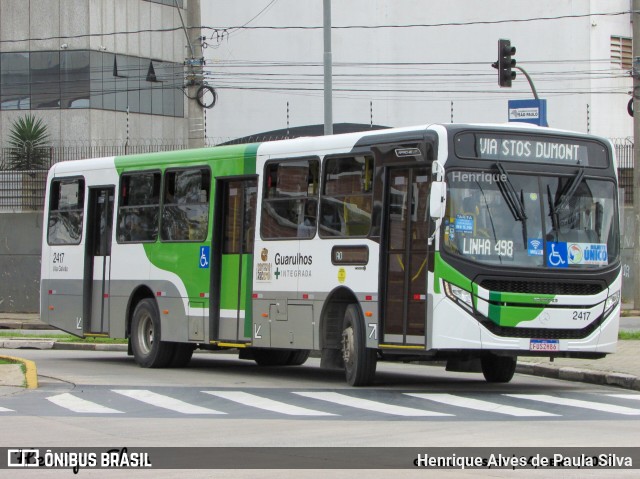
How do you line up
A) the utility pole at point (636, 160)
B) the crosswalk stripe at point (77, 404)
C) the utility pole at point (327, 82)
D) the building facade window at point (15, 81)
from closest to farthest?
the crosswalk stripe at point (77, 404) → the utility pole at point (327, 82) → the utility pole at point (636, 160) → the building facade window at point (15, 81)

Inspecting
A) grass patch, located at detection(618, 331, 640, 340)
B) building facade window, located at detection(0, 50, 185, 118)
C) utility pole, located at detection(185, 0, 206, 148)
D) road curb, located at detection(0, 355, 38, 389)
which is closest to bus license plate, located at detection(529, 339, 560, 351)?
road curb, located at detection(0, 355, 38, 389)

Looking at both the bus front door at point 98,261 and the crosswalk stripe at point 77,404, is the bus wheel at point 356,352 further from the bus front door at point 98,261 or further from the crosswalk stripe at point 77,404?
the bus front door at point 98,261

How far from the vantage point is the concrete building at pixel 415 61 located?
152 feet

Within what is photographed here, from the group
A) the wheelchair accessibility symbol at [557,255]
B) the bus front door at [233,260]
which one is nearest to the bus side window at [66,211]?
the bus front door at [233,260]

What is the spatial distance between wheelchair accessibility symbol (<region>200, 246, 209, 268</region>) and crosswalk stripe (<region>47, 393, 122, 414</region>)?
13.0ft

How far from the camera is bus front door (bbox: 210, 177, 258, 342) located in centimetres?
1880

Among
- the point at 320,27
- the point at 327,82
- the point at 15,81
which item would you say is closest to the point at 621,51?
the point at 320,27

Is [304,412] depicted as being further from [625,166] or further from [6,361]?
[625,166]

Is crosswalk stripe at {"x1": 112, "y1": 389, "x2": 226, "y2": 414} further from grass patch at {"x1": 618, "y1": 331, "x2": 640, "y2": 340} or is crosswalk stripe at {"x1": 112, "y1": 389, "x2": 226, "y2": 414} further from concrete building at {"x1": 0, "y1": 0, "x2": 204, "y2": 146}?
concrete building at {"x1": 0, "y1": 0, "x2": 204, "y2": 146}

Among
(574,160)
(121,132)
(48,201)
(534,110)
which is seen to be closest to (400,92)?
(121,132)

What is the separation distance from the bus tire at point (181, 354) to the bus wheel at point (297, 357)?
1615 millimetres

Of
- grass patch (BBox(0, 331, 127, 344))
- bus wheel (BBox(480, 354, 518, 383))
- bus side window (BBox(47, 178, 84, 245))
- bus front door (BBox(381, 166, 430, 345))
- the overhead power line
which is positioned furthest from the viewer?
the overhead power line
